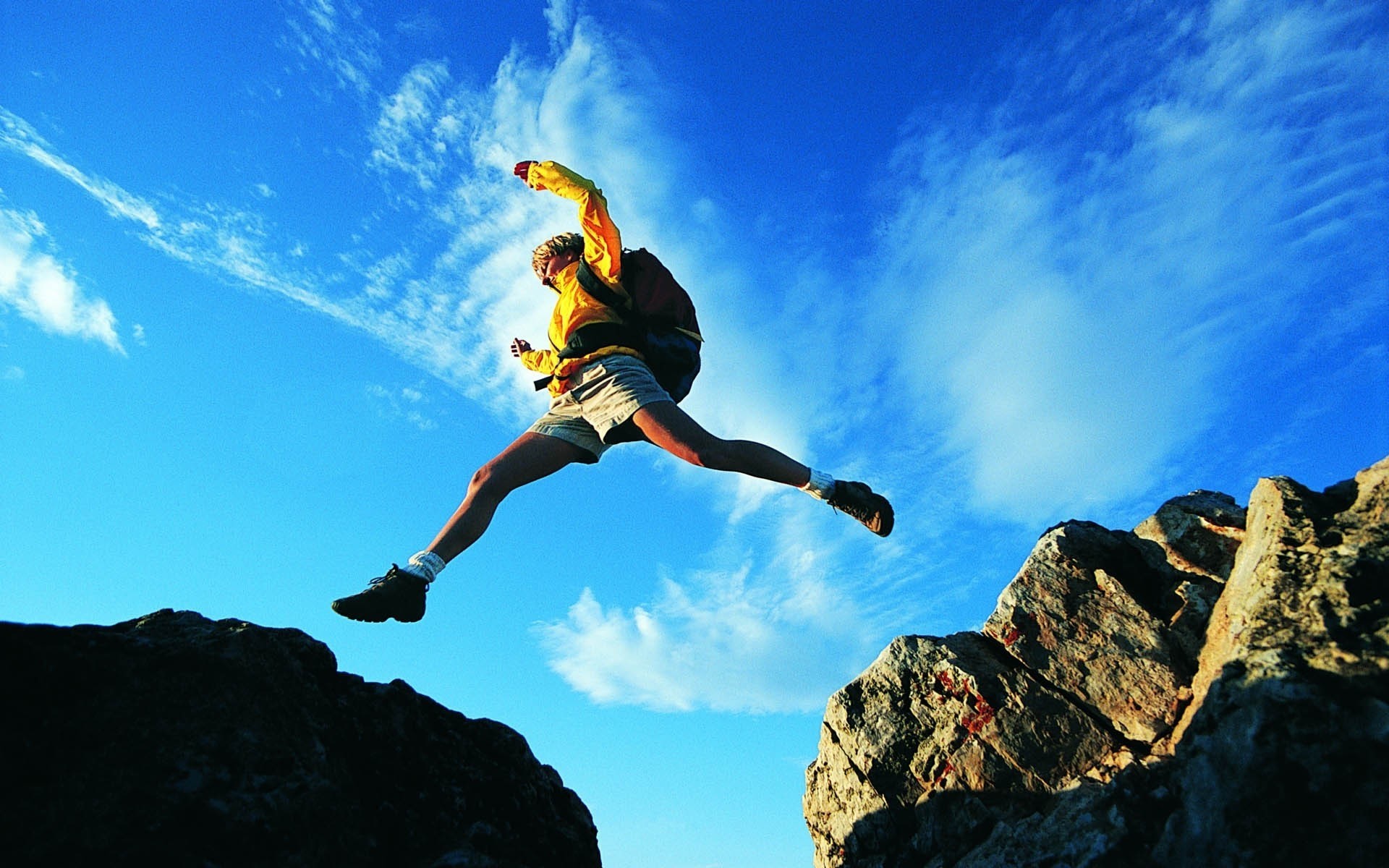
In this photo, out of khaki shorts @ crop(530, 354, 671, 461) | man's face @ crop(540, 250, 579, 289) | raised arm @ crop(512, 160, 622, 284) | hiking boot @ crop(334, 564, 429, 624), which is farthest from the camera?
man's face @ crop(540, 250, 579, 289)

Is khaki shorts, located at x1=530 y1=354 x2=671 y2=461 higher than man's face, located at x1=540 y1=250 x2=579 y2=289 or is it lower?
lower

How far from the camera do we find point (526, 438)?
6.76m

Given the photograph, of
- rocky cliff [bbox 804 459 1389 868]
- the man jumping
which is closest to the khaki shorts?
the man jumping

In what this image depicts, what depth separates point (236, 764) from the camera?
2934mm

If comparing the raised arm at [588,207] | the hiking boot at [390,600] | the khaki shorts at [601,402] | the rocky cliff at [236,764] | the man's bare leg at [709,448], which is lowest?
the rocky cliff at [236,764]

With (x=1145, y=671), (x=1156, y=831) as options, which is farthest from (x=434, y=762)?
(x=1145, y=671)

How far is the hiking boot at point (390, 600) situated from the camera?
5344 millimetres

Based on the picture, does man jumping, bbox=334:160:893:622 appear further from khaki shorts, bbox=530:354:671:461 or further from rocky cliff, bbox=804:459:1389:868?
rocky cliff, bbox=804:459:1389:868

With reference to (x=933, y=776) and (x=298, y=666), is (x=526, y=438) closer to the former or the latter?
(x=298, y=666)

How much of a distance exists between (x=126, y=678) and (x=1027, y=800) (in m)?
4.50

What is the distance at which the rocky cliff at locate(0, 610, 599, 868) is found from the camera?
105 inches

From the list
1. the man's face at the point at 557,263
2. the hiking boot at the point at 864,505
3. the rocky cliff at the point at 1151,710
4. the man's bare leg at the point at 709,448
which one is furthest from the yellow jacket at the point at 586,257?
the rocky cliff at the point at 1151,710

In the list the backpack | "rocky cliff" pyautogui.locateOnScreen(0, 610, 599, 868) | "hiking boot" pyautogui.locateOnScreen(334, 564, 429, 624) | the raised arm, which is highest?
the raised arm

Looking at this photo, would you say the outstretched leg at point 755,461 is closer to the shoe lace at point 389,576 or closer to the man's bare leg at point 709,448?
the man's bare leg at point 709,448
